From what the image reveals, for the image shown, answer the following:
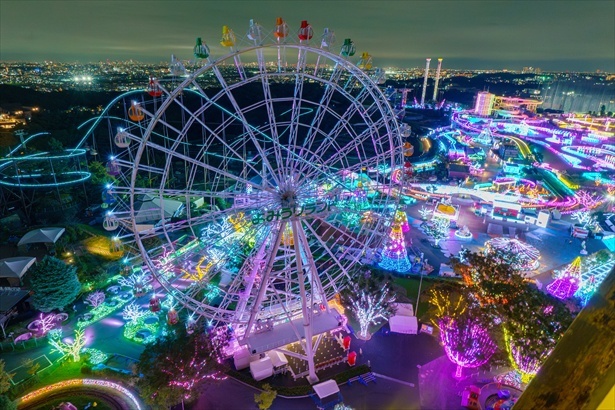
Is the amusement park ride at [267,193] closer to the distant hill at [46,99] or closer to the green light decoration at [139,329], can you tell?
the green light decoration at [139,329]

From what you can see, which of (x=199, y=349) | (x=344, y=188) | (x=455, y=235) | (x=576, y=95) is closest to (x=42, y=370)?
(x=199, y=349)

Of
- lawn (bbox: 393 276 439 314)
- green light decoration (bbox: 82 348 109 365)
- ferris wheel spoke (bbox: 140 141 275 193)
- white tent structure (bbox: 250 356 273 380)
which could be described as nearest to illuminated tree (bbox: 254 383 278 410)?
white tent structure (bbox: 250 356 273 380)

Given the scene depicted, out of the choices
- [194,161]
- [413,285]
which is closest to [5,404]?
[194,161]

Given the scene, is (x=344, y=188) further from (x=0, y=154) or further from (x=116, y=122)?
(x=116, y=122)

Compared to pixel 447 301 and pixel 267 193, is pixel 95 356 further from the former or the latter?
pixel 447 301

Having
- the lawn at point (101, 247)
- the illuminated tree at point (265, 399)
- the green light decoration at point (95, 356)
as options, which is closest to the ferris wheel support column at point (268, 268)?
the illuminated tree at point (265, 399)

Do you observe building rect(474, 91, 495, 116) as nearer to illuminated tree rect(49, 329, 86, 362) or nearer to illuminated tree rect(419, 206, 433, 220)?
illuminated tree rect(419, 206, 433, 220)

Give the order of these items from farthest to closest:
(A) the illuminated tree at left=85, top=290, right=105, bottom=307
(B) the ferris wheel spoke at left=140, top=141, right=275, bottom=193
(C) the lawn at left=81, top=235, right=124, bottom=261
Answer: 1. (C) the lawn at left=81, top=235, right=124, bottom=261
2. (A) the illuminated tree at left=85, top=290, right=105, bottom=307
3. (B) the ferris wheel spoke at left=140, top=141, right=275, bottom=193
